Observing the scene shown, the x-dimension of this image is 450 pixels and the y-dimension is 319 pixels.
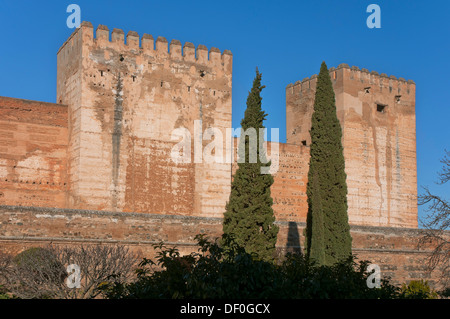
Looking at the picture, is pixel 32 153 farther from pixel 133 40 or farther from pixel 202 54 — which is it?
pixel 202 54

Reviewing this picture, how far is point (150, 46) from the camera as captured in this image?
20.7 metres

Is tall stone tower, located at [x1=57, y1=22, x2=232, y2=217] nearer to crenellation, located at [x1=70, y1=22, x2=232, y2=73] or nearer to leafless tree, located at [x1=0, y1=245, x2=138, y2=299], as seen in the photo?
crenellation, located at [x1=70, y1=22, x2=232, y2=73]

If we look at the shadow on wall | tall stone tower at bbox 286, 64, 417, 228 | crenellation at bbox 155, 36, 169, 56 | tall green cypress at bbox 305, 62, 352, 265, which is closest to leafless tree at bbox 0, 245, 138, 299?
tall green cypress at bbox 305, 62, 352, 265

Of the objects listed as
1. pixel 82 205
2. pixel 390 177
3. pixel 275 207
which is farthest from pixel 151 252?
pixel 390 177

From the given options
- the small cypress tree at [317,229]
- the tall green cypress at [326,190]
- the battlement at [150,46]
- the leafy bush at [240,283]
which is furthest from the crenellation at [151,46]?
the leafy bush at [240,283]

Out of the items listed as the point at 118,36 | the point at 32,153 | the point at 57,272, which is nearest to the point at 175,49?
the point at 118,36

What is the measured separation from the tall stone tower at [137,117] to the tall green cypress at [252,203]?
16.7 ft

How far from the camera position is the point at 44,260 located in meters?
14.0

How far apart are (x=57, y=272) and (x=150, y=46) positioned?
9466mm

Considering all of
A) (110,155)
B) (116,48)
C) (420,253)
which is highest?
(116,48)

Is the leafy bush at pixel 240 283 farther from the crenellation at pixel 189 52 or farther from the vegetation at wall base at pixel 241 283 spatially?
the crenellation at pixel 189 52
